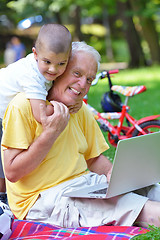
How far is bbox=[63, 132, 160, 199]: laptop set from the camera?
2.18m

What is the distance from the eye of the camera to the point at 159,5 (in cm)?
1792

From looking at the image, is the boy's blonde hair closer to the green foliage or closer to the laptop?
the laptop

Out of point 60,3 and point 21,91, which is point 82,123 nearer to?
point 21,91

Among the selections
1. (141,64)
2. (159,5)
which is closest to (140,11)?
(159,5)

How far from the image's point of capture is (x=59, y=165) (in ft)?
8.09

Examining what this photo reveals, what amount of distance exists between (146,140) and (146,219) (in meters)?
0.43

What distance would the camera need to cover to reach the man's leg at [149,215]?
2.26 m

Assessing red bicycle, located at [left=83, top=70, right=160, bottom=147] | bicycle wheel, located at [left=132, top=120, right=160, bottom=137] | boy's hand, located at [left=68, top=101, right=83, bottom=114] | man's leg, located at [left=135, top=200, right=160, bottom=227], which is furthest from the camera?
red bicycle, located at [left=83, top=70, right=160, bottom=147]

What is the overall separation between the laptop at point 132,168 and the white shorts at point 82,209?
0.05m

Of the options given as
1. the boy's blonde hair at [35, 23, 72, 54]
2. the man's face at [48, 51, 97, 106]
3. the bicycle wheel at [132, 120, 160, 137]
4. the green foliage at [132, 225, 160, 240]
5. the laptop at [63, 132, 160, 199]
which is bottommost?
the bicycle wheel at [132, 120, 160, 137]

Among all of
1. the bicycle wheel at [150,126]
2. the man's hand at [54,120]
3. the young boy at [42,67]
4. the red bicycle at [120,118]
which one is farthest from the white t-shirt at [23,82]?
the bicycle wheel at [150,126]

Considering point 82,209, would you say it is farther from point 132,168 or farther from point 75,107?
point 75,107

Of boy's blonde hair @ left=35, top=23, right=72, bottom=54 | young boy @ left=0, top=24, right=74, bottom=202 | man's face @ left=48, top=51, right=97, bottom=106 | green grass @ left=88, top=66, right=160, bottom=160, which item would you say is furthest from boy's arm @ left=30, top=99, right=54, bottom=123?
green grass @ left=88, top=66, right=160, bottom=160

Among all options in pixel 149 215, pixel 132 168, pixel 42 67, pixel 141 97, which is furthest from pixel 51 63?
pixel 141 97
